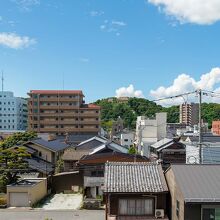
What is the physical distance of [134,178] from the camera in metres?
20.3

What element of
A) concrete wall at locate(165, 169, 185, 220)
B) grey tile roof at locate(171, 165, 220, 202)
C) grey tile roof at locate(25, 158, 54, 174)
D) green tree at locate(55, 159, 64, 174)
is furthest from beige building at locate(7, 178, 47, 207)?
grey tile roof at locate(171, 165, 220, 202)

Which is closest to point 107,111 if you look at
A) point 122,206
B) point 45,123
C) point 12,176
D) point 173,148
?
point 45,123

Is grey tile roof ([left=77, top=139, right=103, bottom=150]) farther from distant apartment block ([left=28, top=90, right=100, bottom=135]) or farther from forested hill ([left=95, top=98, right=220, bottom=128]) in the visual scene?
forested hill ([left=95, top=98, right=220, bottom=128])

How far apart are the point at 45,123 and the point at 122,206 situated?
83.9 meters

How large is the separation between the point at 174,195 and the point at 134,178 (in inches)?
104

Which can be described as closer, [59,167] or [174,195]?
[174,195]

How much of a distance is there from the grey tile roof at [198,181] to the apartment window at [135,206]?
2.49m

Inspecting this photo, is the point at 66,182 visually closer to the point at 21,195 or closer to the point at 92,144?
the point at 21,195

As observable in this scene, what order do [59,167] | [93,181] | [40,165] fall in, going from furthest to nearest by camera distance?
[59,167], [40,165], [93,181]

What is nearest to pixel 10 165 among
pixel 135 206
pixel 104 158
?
pixel 104 158

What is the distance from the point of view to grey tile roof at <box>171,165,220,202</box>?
17.2m

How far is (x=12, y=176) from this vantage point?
118 feet

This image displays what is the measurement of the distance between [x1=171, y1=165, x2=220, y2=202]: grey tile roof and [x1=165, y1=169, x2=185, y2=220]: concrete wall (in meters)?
0.33

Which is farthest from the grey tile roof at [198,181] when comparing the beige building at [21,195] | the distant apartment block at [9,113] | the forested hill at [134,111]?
the forested hill at [134,111]
